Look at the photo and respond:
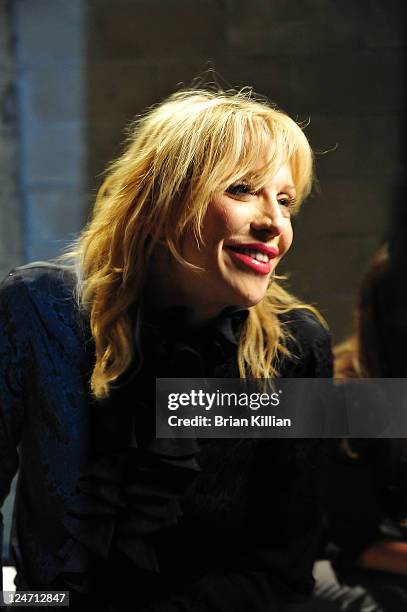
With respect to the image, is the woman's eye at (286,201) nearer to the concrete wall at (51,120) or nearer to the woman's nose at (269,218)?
the woman's nose at (269,218)

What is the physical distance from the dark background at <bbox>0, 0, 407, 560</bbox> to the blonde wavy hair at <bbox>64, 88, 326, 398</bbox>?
0.12ft

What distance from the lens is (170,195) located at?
2.48 feet

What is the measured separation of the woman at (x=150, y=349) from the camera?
757mm

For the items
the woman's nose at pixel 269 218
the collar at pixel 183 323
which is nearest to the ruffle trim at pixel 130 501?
the collar at pixel 183 323

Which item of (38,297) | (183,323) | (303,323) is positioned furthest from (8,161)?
(303,323)

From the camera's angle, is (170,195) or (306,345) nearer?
(170,195)

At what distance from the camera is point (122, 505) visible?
0.78 m

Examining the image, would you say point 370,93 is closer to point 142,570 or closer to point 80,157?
point 80,157

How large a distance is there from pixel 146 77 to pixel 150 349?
31cm

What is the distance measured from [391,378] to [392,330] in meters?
0.08

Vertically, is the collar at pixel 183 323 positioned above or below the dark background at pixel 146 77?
below

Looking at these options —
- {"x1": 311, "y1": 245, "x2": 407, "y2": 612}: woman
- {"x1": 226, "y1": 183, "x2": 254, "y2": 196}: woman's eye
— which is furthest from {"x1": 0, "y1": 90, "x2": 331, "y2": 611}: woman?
{"x1": 311, "y1": 245, "x2": 407, "y2": 612}: woman

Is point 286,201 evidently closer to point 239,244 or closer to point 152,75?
point 239,244

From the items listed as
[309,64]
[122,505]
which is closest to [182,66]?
[309,64]
